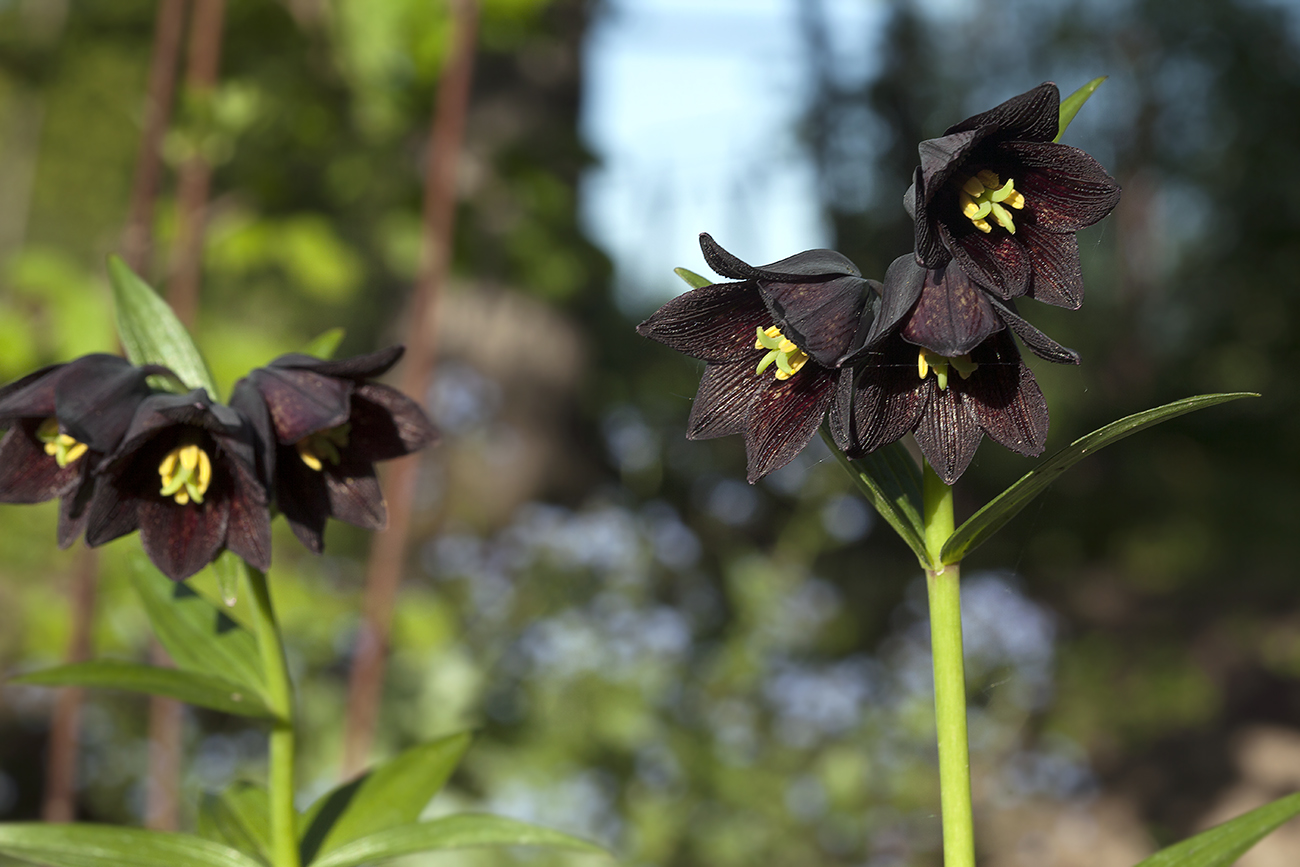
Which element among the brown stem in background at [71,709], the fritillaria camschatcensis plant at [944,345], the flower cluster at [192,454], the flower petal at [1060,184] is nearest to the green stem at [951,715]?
the fritillaria camschatcensis plant at [944,345]

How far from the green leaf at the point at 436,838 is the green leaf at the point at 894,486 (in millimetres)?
311

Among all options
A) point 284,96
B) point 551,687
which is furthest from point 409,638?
point 284,96

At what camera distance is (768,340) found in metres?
0.60

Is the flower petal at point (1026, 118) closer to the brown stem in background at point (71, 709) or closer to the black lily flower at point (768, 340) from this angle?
the black lily flower at point (768, 340)

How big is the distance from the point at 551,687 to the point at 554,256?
1.14 m

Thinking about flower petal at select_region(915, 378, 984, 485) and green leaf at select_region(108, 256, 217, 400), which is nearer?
flower petal at select_region(915, 378, 984, 485)

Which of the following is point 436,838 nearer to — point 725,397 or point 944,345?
point 725,397

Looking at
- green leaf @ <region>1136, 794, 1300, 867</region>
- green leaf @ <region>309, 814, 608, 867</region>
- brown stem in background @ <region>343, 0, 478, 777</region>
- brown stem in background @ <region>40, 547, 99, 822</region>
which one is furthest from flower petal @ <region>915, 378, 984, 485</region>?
brown stem in background @ <region>40, 547, 99, 822</region>

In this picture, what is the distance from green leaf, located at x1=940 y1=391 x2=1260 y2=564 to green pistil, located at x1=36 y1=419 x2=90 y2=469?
546mm

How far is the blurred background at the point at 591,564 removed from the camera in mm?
2217

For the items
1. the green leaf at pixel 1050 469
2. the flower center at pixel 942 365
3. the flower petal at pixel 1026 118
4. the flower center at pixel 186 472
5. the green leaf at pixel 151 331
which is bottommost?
the green leaf at pixel 1050 469

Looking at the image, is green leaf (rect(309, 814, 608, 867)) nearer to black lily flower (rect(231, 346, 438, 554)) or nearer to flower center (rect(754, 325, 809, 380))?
black lily flower (rect(231, 346, 438, 554))

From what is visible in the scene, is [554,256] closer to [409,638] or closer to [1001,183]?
[409,638]

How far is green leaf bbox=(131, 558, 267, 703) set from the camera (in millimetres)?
737
